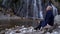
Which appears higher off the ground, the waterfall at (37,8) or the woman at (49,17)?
the woman at (49,17)

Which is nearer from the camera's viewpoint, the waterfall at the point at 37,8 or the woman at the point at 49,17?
the woman at the point at 49,17

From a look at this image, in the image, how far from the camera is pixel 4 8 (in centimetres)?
1955

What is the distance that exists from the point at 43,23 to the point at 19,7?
9.05 m

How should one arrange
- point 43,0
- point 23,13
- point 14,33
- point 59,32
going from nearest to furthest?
point 59,32, point 14,33, point 23,13, point 43,0

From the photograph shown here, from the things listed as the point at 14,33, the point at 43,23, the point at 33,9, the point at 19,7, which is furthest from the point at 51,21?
the point at 19,7

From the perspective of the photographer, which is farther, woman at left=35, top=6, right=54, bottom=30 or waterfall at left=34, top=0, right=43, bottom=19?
waterfall at left=34, top=0, right=43, bottom=19

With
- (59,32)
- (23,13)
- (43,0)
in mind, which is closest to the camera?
(59,32)

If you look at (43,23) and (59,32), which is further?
(43,23)

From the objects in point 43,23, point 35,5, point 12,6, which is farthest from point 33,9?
point 43,23

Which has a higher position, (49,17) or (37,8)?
(49,17)

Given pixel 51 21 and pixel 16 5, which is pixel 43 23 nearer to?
pixel 51 21

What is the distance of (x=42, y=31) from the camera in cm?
914

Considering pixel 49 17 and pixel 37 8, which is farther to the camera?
pixel 37 8

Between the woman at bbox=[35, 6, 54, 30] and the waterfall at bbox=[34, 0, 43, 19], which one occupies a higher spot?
the woman at bbox=[35, 6, 54, 30]
